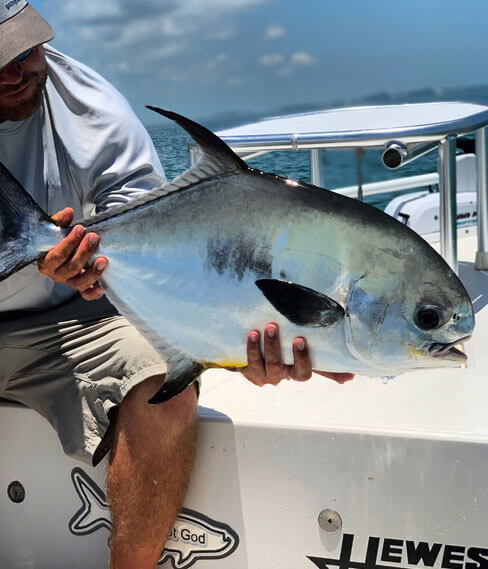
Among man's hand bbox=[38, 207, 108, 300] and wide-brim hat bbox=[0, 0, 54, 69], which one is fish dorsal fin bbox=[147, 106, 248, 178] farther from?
wide-brim hat bbox=[0, 0, 54, 69]

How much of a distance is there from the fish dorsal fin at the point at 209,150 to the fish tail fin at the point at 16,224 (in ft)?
0.85

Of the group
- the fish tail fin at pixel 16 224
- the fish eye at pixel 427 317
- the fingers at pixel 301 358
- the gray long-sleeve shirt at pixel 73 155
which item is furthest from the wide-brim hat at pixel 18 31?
the fish eye at pixel 427 317

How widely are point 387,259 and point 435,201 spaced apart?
2.54 metres

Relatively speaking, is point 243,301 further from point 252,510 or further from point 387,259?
point 252,510

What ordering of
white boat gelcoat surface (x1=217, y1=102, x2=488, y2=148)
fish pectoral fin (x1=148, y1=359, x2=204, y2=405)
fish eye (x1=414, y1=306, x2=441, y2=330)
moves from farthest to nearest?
white boat gelcoat surface (x1=217, y1=102, x2=488, y2=148), fish pectoral fin (x1=148, y1=359, x2=204, y2=405), fish eye (x1=414, y1=306, x2=441, y2=330)

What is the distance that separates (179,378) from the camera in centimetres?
121

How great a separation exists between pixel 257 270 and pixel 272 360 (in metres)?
0.14

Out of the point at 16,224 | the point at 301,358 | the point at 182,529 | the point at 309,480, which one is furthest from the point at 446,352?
the point at 182,529

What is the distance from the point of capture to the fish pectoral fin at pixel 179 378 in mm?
1206

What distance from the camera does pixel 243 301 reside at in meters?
1.15

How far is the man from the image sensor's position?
1.52 m

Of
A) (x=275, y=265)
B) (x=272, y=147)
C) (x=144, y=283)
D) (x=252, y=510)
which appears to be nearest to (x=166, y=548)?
(x=252, y=510)

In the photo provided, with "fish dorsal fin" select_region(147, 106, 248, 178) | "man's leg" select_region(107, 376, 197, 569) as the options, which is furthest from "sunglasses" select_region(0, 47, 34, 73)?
"man's leg" select_region(107, 376, 197, 569)

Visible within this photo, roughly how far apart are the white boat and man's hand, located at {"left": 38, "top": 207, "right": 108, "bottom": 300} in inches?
17.6
